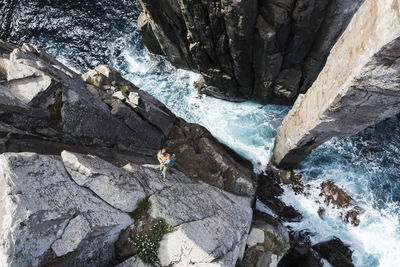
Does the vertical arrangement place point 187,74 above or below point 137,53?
below

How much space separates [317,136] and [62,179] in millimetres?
17099

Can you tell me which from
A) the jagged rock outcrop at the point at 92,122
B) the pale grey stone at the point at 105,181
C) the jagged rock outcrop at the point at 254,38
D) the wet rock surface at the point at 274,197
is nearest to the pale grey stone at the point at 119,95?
the jagged rock outcrop at the point at 92,122

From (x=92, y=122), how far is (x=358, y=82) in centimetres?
Answer: 1523

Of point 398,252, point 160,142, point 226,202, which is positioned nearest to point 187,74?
point 160,142

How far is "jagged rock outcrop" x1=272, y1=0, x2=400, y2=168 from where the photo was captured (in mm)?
10367

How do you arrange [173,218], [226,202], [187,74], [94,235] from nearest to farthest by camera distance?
[94,235]
[173,218]
[226,202]
[187,74]

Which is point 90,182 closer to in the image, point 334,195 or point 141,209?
point 141,209

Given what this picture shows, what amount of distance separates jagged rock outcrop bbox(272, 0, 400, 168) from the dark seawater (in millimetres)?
6747

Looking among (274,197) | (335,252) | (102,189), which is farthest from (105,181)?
(335,252)

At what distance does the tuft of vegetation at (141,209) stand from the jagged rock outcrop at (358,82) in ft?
38.7

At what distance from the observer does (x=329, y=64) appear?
1600 cm

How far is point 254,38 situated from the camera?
22.7m

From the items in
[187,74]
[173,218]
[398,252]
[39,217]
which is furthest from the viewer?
[187,74]

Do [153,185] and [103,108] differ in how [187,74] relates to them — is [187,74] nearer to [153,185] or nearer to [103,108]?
[103,108]
